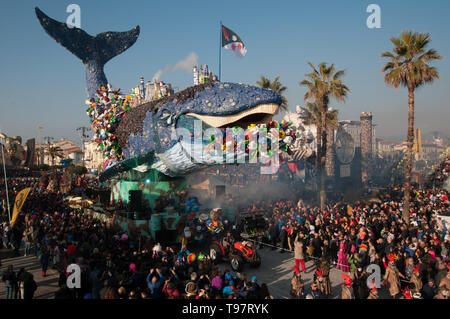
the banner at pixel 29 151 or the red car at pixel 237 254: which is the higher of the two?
the banner at pixel 29 151

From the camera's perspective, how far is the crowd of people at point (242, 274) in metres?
7.58

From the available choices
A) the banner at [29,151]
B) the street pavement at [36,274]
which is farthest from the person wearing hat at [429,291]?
the banner at [29,151]

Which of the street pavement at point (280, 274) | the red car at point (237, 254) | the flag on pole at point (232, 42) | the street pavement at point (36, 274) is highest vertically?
the flag on pole at point (232, 42)

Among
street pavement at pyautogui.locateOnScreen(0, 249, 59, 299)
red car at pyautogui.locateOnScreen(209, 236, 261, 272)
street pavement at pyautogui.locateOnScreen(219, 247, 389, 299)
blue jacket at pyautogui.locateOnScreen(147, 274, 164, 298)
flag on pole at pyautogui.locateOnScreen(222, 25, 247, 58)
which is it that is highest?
flag on pole at pyautogui.locateOnScreen(222, 25, 247, 58)

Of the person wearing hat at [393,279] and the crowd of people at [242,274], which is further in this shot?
the person wearing hat at [393,279]

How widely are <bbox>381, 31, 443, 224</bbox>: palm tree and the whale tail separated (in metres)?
15.5

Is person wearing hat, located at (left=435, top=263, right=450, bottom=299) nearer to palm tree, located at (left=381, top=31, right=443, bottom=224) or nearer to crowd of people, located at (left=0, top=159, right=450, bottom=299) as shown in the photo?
crowd of people, located at (left=0, top=159, right=450, bottom=299)

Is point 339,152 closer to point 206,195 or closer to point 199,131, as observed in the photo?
point 206,195

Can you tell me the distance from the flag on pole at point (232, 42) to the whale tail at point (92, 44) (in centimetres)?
918

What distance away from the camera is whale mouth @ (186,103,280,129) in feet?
39.4

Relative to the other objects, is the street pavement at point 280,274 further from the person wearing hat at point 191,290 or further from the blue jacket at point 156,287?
the blue jacket at point 156,287

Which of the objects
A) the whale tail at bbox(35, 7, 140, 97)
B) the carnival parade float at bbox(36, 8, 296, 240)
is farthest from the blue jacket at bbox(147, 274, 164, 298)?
the whale tail at bbox(35, 7, 140, 97)

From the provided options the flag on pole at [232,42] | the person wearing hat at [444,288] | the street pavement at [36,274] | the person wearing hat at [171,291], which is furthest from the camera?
the flag on pole at [232,42]
